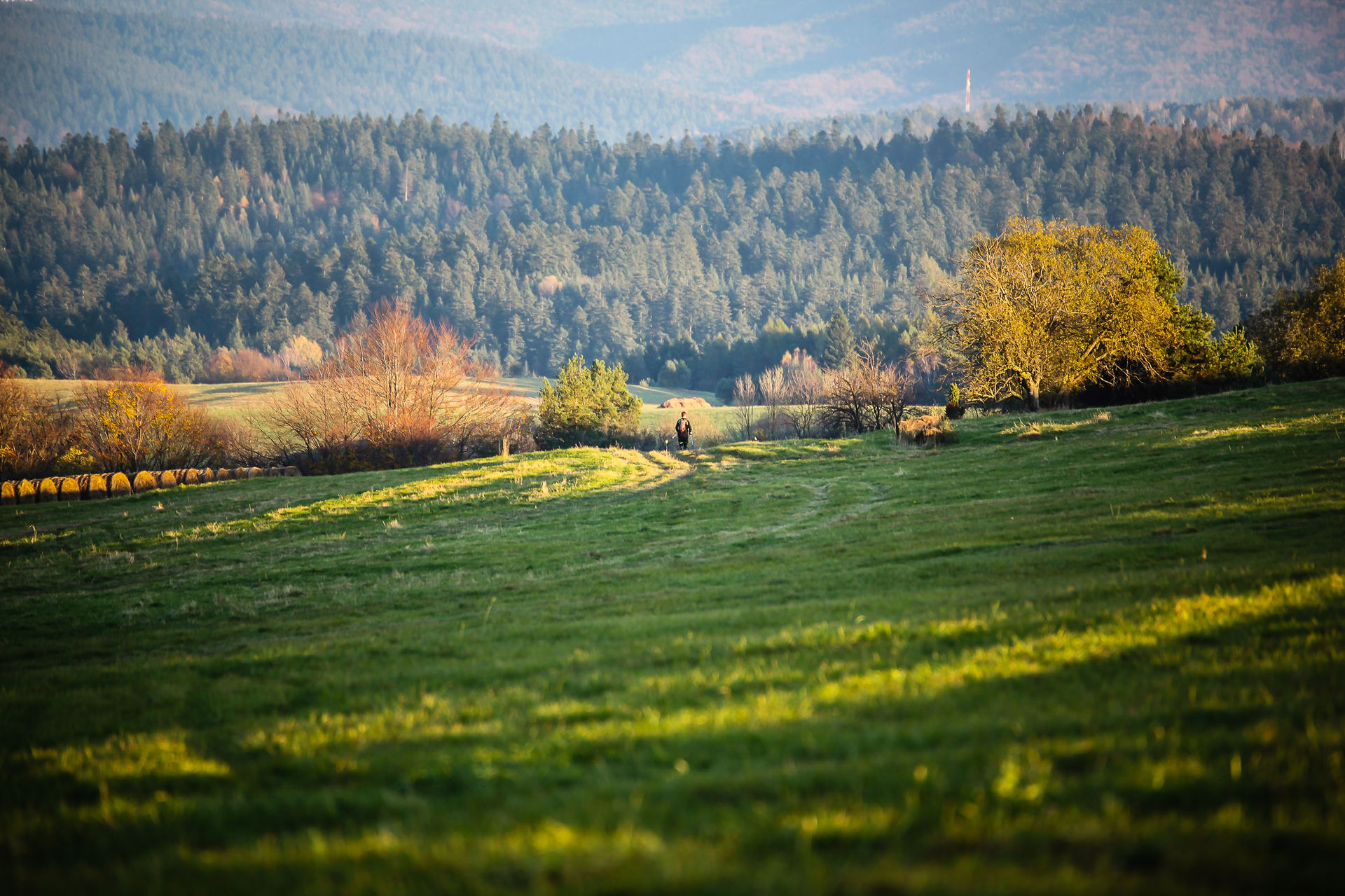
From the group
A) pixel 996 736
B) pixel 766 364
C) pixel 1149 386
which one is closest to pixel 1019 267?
pixel 1149 386

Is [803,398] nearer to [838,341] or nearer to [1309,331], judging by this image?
[1309,331]

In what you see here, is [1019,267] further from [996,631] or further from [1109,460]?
[996,631]

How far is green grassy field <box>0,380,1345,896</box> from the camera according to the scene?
154 inches

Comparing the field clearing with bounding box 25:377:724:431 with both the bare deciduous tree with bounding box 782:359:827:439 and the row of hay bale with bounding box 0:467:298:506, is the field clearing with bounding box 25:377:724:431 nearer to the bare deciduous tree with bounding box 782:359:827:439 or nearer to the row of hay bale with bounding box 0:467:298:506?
the bare deciduous tree with bounding box 782:359:827:439

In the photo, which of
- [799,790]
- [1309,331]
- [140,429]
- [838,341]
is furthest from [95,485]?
[838,341]

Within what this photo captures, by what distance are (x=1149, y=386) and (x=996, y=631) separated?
51168 mm

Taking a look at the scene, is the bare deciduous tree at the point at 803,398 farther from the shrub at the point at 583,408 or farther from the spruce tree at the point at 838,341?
the shrub at the point at 583,408

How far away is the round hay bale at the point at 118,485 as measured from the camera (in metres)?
41.0

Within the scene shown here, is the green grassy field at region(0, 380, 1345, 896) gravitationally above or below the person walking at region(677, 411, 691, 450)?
below

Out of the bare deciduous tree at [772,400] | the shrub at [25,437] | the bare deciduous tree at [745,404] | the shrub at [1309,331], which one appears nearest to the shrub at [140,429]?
the shrub at [25,437]

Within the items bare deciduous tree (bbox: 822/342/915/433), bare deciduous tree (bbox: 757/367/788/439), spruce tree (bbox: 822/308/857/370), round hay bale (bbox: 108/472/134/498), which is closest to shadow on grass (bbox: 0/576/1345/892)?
round hay bale (bbox: 108/472/134/498)

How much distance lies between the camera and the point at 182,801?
17.1 ft

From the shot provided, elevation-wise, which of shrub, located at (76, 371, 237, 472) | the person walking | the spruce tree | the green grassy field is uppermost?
the spruce tree

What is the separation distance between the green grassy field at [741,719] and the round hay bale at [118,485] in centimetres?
2730
